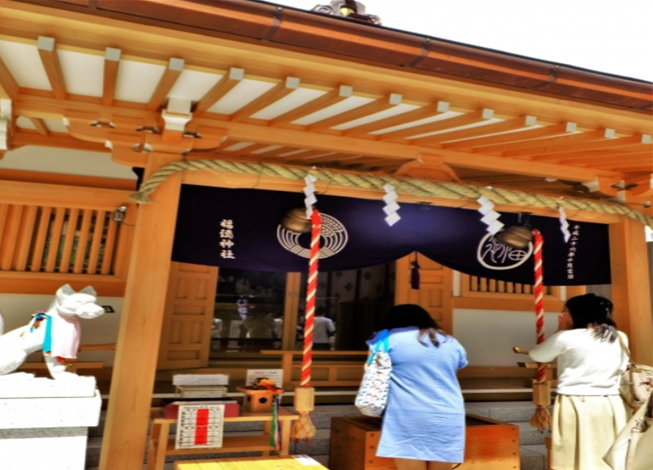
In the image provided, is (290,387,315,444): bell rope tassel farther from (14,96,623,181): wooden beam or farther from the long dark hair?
(14,96,623,181): wooden beam

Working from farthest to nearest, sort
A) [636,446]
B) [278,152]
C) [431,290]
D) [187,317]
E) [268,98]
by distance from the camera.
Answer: [431,290]
[187,317]
[278,152]
[268,98]
[636,446]

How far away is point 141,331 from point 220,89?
187cm

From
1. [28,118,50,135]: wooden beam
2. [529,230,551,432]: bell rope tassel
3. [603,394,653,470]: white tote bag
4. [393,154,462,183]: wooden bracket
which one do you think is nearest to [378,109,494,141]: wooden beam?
[393,154,462,183]: wooden bracket

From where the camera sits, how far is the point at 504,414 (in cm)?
573

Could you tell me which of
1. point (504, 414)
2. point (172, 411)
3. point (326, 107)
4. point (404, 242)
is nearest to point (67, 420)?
point (172, 411)

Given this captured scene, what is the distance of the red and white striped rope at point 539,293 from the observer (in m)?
4.27

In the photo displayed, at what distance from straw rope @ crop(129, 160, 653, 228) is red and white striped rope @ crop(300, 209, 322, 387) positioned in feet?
1.35

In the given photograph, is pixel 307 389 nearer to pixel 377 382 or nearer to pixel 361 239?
pixel 377 382

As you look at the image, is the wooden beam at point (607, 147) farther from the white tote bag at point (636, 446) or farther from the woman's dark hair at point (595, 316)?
the white tote bag at point (636, 446)

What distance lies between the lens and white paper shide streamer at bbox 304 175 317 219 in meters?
3.96

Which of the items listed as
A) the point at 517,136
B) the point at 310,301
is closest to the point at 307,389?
the point at 310,301

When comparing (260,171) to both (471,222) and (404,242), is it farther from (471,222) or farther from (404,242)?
(471,222)

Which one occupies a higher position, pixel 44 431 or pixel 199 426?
pixel 44 431

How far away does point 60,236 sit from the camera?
5.12 meters
